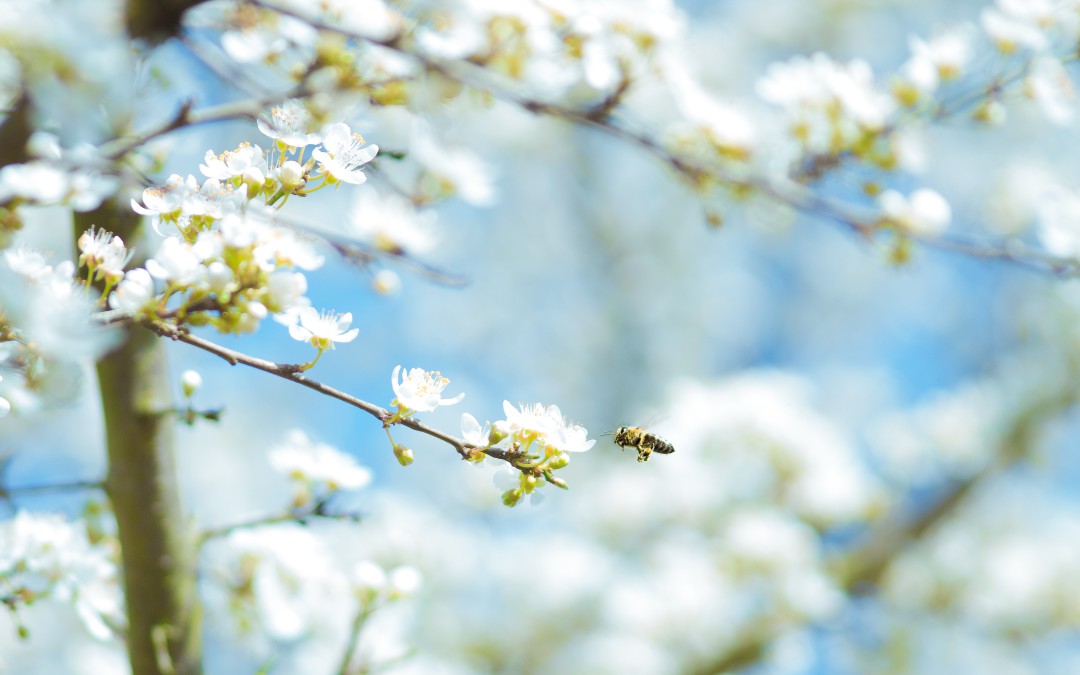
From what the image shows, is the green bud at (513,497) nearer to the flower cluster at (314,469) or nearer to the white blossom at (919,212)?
the flower cluster at (314,469)

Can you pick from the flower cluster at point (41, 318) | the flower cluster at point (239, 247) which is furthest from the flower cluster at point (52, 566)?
the flower cluster at point (239, 247)

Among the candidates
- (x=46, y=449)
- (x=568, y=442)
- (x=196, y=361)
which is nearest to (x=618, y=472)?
(x=196, y=361)

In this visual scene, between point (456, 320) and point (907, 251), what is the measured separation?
7658 millimetres

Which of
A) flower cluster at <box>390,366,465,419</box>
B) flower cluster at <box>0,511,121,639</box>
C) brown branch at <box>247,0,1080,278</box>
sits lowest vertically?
flower cluster at <box>0,511,121,639</box>

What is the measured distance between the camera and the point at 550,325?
9.51m

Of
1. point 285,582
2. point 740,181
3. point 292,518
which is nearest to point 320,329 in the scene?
point 292,518

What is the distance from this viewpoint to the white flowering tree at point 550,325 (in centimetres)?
106

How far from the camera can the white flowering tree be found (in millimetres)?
1057

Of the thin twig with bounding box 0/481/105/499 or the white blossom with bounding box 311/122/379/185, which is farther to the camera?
the thin twig with bounding box 0/481/105/499

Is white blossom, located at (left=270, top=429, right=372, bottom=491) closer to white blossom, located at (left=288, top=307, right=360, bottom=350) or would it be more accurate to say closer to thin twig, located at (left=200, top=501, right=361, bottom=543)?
thin twig, located at (left=200, top=501, right=361, bottom=543)

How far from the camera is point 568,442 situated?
40.9 inches

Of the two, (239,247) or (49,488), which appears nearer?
(239,247)

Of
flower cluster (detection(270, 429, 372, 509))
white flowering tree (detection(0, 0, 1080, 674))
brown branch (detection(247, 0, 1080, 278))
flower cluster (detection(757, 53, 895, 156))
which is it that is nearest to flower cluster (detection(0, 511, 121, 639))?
white flowering tree (detection(0, 0, 1080, 674))

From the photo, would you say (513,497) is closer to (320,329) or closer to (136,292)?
(320,329)
